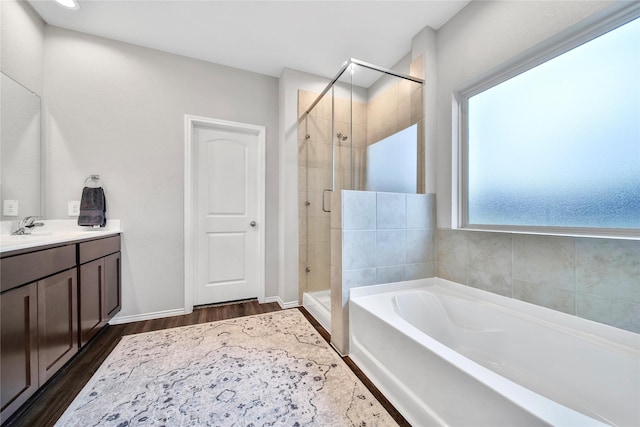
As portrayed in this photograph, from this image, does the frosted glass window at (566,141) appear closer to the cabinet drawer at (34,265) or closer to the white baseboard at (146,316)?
the cabinet drawer at (34,265)

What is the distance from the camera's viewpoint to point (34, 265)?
1219mm

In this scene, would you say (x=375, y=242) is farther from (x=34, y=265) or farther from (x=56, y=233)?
(x=56, y=233)

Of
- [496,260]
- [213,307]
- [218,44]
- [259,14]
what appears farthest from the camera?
[213,307]

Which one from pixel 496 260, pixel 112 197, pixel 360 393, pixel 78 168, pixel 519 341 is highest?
pixel 78 168

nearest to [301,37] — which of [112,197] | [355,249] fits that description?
[355,249]

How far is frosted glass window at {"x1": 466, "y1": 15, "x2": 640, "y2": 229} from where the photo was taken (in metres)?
1.14

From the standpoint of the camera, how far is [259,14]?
6.23 feet

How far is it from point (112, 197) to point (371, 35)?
2709 mm

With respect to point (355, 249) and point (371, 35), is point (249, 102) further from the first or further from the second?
point (355, 249)

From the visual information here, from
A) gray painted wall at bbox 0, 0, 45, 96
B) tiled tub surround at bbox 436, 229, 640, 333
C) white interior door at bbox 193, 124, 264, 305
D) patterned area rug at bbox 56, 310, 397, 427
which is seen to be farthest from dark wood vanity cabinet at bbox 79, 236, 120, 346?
tiled tub surround at bbox 436, 229, 640, 333

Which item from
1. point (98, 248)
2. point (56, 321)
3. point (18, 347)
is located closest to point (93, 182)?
point (98, 248)

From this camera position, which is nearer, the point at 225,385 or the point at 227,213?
the point at 225,385

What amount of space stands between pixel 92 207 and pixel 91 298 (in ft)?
2.48

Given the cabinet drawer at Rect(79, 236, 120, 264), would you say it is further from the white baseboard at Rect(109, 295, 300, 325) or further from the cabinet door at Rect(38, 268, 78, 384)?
the white baseboard at Rect(109, 295, 300, 325)
